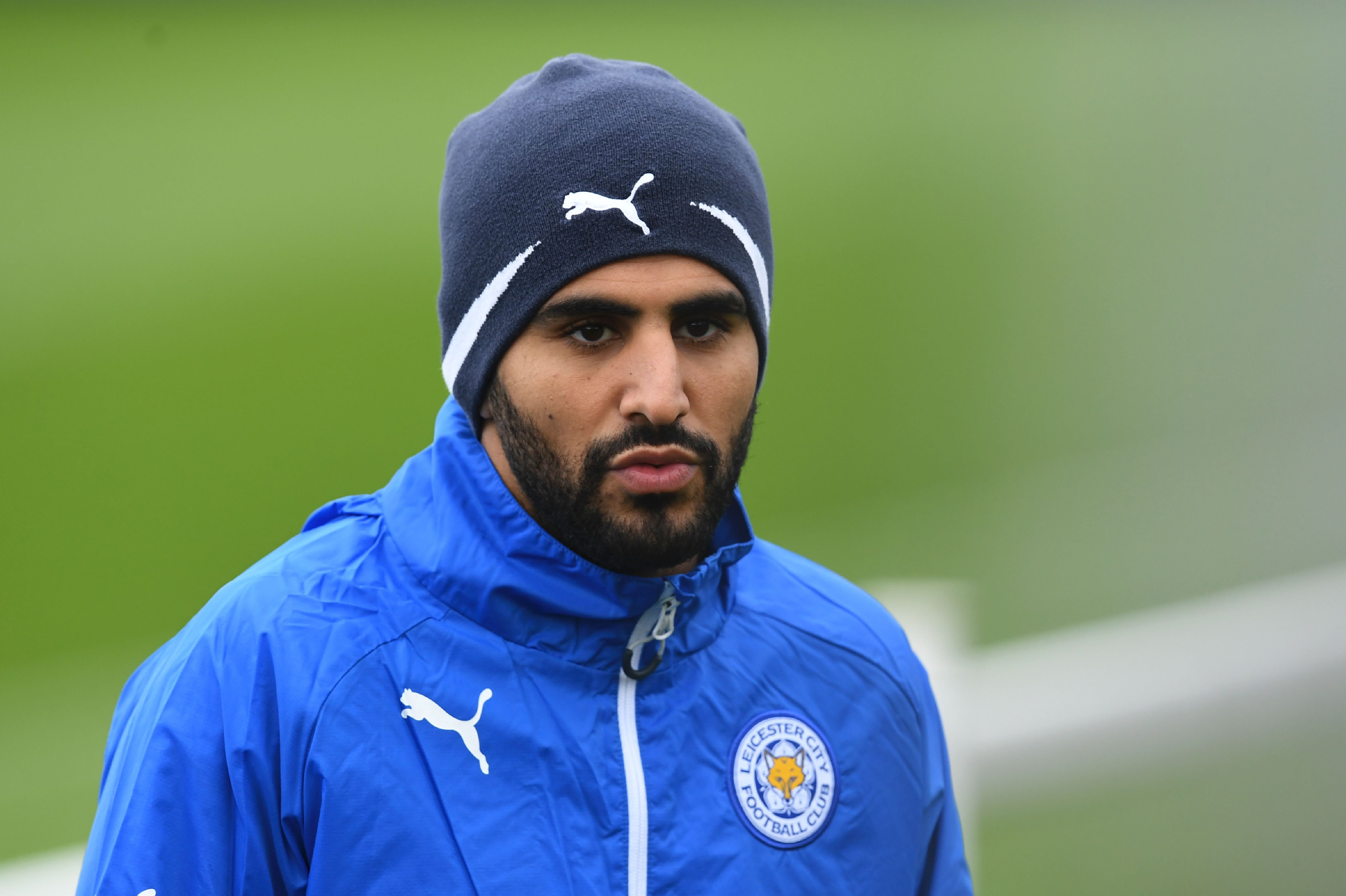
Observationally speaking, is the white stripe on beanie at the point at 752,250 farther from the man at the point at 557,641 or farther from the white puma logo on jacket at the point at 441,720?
the white puma logo on jacket at the point at 441,720

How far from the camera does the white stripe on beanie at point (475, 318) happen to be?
4.59 ft

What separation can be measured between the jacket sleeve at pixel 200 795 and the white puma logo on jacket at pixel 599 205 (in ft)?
1.85

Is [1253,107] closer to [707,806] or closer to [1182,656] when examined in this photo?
[1182,656]

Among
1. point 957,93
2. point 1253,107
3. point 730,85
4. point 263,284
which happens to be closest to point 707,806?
point 263,284

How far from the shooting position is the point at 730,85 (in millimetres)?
3871

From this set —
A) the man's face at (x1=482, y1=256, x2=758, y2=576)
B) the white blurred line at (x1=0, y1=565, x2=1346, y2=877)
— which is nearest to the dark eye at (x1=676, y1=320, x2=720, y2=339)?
the man's face at (x1=482, y1=256, x2=758, y2=576)

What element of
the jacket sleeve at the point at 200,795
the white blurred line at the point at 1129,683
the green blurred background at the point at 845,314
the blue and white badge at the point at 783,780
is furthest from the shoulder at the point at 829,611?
the green blurred background at the point at 845,314

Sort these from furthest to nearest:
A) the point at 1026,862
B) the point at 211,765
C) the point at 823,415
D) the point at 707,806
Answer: the point at 823,415 → the point at 1026,862 → the point at 707,806 → the point at 211,765

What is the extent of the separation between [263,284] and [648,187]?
93.6 inches

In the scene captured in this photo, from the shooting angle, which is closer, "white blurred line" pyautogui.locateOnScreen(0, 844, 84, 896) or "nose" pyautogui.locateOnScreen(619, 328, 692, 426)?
"nose" pyautogui.locateOnScreen(619, 328, 692, 426)

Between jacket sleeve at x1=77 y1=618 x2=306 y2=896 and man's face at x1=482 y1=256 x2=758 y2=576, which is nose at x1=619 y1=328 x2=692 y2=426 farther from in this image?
jacket sleeve at x1=77 y1=618 x2=306 y2=896

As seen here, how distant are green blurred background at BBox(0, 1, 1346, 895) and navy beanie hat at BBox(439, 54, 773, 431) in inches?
84.5

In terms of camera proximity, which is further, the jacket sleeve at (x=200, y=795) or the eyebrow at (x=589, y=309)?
the eyebrow at (x=589, y=309)

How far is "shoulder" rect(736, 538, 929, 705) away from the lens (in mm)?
1567
